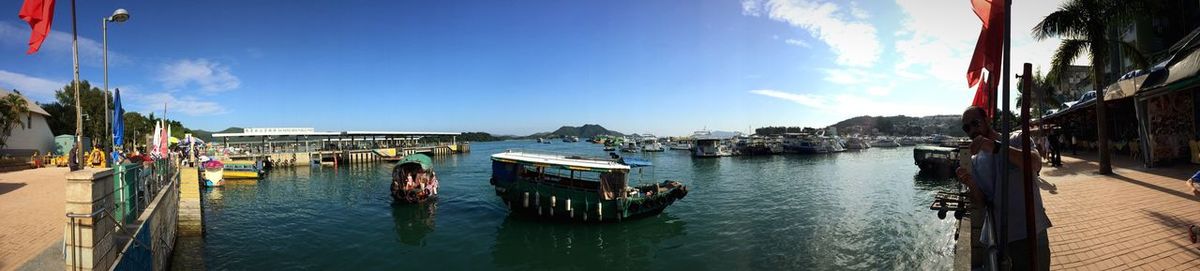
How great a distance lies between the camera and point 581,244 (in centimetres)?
1595

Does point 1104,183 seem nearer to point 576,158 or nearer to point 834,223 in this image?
point 834,223

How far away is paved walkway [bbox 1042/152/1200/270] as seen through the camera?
7.09 m

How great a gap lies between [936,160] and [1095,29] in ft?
72.4

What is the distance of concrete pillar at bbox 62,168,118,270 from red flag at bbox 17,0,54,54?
5036mm

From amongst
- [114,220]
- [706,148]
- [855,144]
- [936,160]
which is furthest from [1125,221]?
[855,144]

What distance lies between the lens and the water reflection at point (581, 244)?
552 inches

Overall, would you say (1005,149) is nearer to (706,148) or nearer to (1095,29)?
(1095,29)

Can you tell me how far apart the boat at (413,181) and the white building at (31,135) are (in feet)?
105

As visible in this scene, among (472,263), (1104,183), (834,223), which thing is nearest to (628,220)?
(472,263)

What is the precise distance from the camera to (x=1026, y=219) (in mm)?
3561

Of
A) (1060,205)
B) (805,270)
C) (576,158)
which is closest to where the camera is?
(1060,205)

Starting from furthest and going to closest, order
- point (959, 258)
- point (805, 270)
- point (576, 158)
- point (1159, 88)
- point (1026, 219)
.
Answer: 1. point (576, 158)
2. point (1159, 88)
3. point (805, 270)
4. point (959, 258)
5. point (1026, 219)

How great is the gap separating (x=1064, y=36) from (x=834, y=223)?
1074cm

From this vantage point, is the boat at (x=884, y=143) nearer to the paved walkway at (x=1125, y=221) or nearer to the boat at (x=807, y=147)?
the boat at (x=807, y=147)
